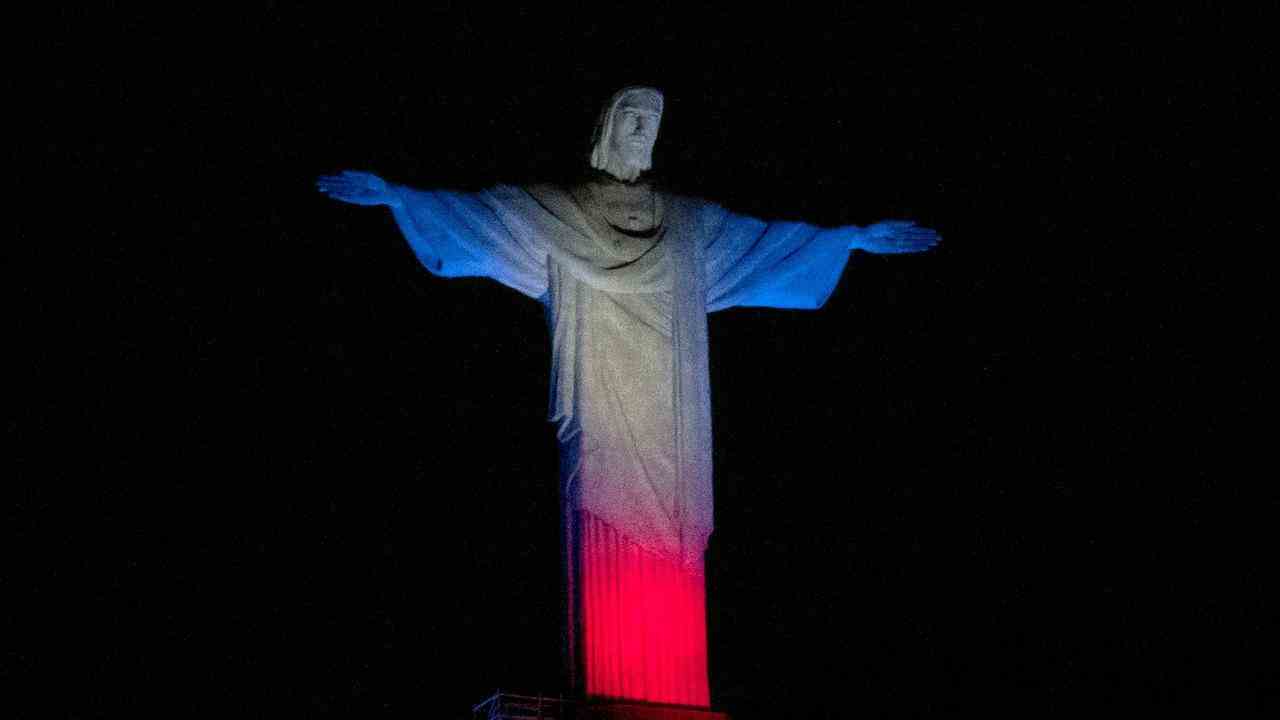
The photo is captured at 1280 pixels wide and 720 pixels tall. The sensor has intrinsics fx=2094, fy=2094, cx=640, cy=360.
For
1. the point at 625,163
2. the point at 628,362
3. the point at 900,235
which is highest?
the point at 625,163

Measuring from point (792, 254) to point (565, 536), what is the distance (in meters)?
1.87

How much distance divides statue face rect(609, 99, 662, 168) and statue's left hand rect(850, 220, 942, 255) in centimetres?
111

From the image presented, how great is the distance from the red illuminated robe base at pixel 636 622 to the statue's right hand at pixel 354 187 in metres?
1.62

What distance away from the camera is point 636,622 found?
341 inches

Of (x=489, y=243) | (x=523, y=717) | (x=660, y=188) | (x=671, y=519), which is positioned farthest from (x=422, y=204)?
(x=523, y=717)

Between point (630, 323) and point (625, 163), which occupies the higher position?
point (625, 163)

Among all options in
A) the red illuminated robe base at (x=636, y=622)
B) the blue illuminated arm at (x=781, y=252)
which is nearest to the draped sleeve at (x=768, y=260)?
the blue illuminated arm at (x=781, y=252)

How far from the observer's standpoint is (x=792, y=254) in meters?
9.75

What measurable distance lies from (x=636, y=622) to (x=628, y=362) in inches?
45.7

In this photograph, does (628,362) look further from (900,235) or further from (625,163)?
(900,235)

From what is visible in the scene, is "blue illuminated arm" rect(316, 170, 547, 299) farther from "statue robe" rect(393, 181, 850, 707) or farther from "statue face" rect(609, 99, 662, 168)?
"statue face" rect(609, 99, 662, 168)

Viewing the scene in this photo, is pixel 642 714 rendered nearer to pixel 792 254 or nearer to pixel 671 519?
pixel 671 519

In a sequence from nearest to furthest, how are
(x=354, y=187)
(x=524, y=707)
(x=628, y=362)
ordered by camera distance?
(x=524, y=707) < (x=354, y=187) < (x=628, y=362)

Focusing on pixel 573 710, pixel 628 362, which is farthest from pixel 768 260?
pixel 573 710
